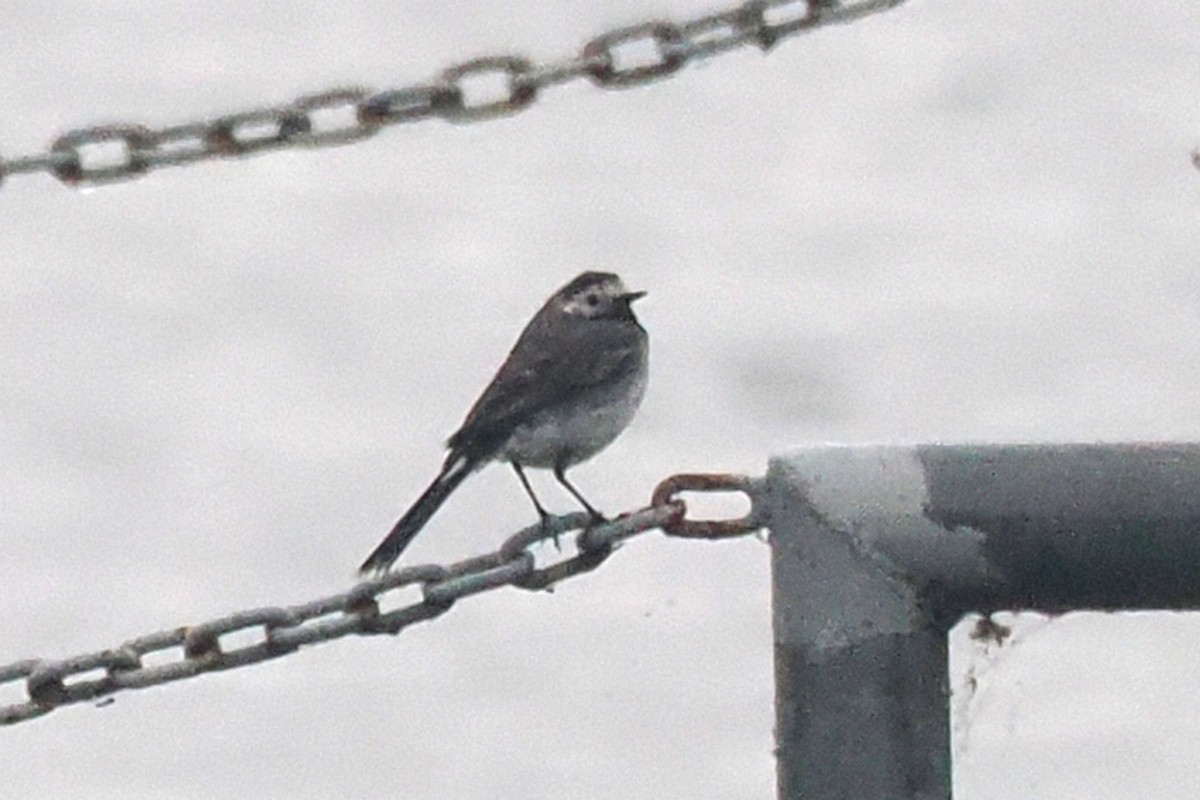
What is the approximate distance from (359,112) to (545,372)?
2817mm

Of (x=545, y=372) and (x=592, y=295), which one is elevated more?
(x=592, y=295)

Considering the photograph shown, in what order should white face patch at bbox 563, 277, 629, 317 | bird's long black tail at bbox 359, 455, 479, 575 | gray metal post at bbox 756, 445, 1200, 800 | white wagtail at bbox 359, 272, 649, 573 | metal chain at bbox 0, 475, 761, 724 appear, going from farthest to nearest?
white face patch at bbox 563, 277, 629, 317 < white wagtail at bbox 359, 272, 649, 573 < bird's long black tail at bbox 359, 455, 479, 575 < metal chain at bbox 0, 475, 761, 724 < gray metal post at bbox 756, 445, 1200, 800

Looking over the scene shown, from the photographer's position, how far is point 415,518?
4824 millimetres

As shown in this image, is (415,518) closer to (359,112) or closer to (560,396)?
(560,396)

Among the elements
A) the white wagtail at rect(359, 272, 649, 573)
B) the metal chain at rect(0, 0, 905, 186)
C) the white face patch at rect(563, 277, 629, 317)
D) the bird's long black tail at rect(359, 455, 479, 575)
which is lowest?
the bird's long black tail at rect(359, 455, 479, 575)

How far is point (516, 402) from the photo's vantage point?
5.45 meters

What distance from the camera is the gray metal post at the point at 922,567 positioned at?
176 cm

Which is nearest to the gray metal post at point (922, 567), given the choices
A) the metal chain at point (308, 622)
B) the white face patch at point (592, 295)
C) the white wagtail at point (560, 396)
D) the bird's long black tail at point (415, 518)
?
the metal chain at point (308, 622)

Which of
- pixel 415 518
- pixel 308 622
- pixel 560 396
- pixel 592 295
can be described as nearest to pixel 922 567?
pixel 308 622

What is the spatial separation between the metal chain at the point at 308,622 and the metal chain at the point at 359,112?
2.07 ft

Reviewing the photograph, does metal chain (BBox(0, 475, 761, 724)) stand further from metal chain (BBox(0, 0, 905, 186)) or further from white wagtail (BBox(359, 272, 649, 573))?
white wagtail (BBox(359, 272, 649, 573))

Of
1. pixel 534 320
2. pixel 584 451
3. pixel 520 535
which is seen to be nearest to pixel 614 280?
pixel 534 320

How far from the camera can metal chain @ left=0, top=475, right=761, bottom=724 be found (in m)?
2.30

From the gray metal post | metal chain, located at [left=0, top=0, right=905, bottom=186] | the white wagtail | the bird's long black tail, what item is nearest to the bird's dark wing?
the white wagtail
